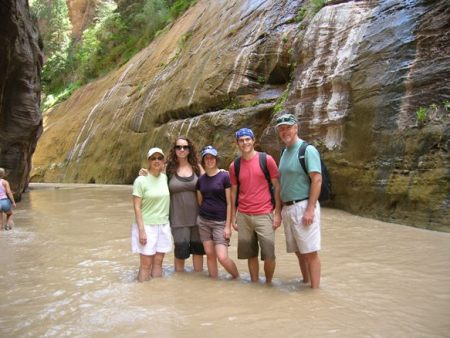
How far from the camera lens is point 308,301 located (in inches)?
146

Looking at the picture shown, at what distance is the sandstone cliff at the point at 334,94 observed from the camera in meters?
7.59

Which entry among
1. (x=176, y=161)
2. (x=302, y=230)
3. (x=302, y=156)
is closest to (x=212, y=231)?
(x=176, y=161)

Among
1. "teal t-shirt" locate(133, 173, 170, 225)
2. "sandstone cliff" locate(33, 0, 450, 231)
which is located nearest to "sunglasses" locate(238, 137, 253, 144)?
"teal t-shirt" locate(133, 173, 170, 225)

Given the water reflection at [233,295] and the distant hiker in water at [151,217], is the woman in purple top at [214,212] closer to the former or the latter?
the water reflection at [233,295]

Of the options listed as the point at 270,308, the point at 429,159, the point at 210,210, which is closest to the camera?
the point at 270,308

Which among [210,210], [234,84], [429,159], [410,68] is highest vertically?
[234,84]

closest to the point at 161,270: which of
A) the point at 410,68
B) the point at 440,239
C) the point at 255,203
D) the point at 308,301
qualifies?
the point at 255,203

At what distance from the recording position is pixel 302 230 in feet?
13.1

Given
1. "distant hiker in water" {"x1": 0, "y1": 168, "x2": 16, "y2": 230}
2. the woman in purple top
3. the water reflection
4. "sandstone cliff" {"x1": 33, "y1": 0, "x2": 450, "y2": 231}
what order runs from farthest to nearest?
1. "distant hiker in water" {"x1": 0, "y1": 168, "x2": 16, "y2": 230}
2. "sandstone cliff" {"x1": 33, "y1": 0, "x2": 450, "y2": 231}
3. the woman in purple top
4. the water reflection

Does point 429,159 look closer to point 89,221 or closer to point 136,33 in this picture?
point 89,221

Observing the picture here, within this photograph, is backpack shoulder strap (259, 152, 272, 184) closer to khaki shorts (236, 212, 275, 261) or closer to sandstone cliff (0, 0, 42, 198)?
khaki shorts (236, 212, 275, 261)

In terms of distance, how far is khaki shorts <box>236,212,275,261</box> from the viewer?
13.7 feet

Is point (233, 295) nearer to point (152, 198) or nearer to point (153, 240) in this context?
point (153, 240)

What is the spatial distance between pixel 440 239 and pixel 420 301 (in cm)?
290
